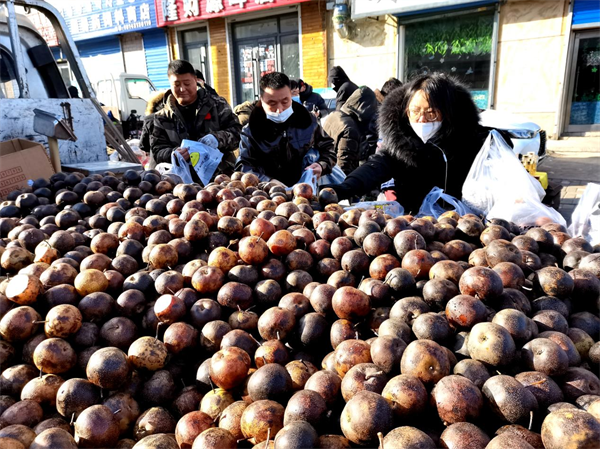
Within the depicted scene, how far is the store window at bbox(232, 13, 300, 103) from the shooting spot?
15.3 m

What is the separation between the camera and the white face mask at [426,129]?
359cm

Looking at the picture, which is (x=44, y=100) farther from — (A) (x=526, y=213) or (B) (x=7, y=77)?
(A) (x=526, y=213)

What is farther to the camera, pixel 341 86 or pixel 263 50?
pixel 263 50

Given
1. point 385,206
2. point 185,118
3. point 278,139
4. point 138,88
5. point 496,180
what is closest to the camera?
point 385,206

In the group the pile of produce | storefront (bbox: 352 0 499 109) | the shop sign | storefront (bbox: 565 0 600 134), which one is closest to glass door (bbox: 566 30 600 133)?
storefront (bbox: 565 0 600 134)

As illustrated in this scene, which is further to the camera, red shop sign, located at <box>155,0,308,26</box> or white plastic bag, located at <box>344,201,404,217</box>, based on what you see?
red shop sign, located at <box>155,0,308,26</box>

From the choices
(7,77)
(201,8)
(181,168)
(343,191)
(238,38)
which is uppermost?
(201,8)

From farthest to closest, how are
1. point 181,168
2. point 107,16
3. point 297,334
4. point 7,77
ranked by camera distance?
point 107,16
point 7,77
point 181,168
point 297,334

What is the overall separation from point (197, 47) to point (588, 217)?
17.5 metres

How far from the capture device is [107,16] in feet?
63.9

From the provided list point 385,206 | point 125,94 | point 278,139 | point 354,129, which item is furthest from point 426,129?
point 125,94

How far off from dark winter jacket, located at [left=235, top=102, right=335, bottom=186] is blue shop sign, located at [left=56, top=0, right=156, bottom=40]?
16.2m

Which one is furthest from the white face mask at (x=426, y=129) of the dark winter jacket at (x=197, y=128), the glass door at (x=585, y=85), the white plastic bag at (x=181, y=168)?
the glass door at (x=585, y=85)

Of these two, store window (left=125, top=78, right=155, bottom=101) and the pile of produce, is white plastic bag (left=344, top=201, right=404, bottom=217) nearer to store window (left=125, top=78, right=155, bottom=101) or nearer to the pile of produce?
the pile of produce
